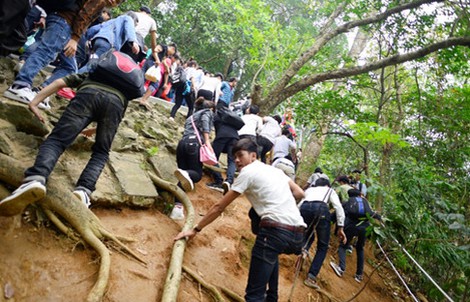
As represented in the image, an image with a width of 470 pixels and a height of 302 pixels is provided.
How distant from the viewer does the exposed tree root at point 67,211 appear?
2.88 m

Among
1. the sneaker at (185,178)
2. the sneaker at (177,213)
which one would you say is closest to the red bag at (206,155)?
the sneaker at (185,178)

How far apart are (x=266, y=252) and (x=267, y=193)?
62 centimetres

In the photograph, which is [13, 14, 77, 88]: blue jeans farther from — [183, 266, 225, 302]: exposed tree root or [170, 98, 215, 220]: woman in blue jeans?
[183, 266, 225, 302]: exposed tree root

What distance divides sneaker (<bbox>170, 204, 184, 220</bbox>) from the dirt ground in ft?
0.49

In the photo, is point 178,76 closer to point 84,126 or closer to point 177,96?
point 177,96

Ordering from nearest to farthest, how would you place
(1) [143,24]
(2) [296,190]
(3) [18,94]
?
1. (2) [296,190]
2. (3) [18,94]
3. (1) [143,24]

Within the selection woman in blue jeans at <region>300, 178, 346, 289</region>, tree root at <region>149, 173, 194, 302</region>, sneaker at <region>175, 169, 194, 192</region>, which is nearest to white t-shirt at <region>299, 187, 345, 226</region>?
woman in blue jeans at <region>300, 178, 346, 289</region>

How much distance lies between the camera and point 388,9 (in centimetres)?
810

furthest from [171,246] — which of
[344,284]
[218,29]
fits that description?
[218,29]

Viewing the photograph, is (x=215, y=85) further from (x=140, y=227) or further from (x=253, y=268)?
(x=253, y=268)

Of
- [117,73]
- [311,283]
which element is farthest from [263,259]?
[311,283]

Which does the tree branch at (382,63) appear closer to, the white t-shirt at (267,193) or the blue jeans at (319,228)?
the blue jeans at (319,228)

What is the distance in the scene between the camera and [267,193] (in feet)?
10.6

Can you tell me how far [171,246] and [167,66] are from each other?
5.81m
